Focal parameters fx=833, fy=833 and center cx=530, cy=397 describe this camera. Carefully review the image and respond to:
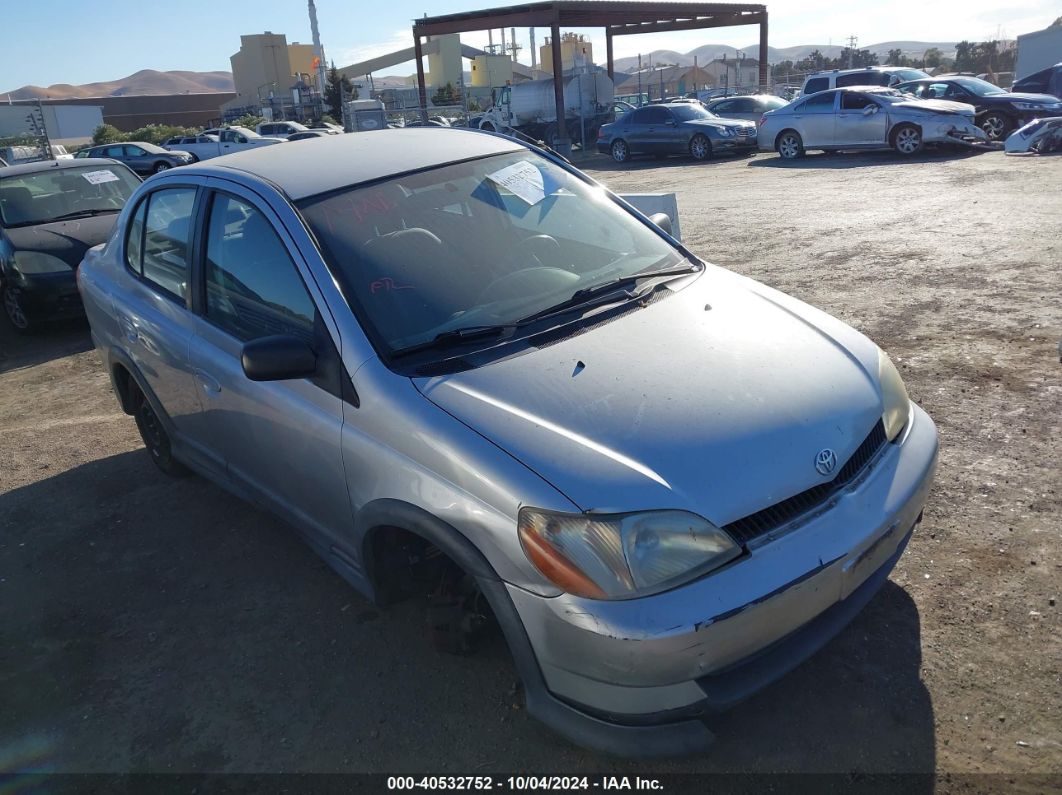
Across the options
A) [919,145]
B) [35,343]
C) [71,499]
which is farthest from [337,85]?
[71,499]

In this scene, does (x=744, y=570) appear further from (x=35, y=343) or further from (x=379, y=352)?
(x=35, y=343)

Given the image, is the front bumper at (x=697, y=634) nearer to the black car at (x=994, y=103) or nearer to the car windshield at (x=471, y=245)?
the car windshield at (x=471, y=245)

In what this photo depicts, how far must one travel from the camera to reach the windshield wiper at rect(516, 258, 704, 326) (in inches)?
121

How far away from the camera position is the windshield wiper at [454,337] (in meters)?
2.84

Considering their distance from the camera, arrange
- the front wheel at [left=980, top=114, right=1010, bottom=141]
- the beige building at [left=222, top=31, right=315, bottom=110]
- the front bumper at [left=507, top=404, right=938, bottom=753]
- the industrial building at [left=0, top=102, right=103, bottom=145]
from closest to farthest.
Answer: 1. the front bumper at [left=507, top=404, right=938, bottom=753]
2. the front wheel at [left=980, top=114, right=1010, bottom=141]
3. the industrial building at [left=0, top=102, right=103, bottom=145]
4. the beige building at [left=222, top=31, right=315, bottom=110]

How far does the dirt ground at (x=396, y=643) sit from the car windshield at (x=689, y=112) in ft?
53.0

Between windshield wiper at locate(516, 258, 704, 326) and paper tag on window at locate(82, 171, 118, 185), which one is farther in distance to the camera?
paper tag on window at locate(82, 171, 118, 185)

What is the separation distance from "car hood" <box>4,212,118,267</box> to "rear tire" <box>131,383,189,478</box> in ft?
14.2

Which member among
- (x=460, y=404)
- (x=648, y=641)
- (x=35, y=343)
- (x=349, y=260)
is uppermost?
(x=349, y=260)

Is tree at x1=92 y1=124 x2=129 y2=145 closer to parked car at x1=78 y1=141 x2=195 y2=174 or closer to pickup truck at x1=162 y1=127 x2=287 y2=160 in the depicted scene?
pickup truck at x1=162 y1=127 x2=287 y2=160

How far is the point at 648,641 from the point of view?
213cm

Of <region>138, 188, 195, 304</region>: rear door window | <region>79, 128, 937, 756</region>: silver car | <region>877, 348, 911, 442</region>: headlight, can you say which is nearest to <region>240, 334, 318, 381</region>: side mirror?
<region>79, 128, 937, 756</region>: silver car

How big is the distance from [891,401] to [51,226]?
8845 millimetres

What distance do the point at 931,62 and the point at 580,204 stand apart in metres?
85.5
